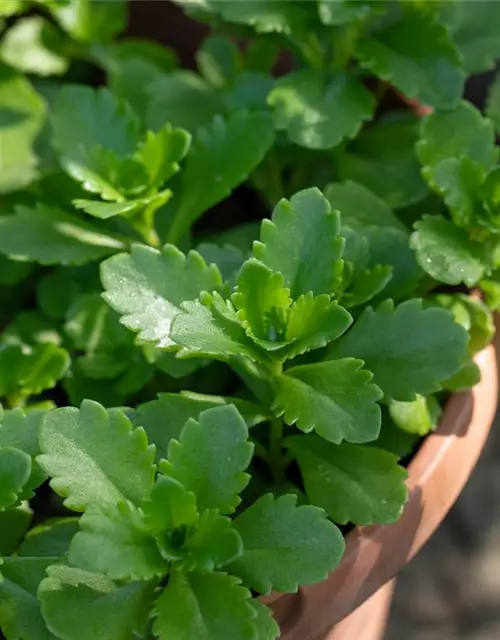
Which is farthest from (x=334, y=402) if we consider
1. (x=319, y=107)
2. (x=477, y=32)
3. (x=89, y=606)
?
(x=477, y=32)

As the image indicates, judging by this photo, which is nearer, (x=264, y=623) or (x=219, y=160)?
(x=264, y=623)

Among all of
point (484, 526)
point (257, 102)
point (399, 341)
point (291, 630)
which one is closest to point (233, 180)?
point (257, 102)

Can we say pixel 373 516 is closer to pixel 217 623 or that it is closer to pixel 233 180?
pixel 217 623

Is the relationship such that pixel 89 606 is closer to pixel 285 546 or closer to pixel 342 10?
pixel 285 546

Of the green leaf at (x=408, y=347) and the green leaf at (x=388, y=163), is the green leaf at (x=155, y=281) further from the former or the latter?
the green leaf at (x=388, y=163)

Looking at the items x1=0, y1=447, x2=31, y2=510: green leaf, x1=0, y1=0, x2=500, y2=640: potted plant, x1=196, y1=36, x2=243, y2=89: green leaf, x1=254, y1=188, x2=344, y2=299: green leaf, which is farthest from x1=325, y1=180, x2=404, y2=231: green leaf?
x1=0, y1=447, x2=31, y2=510: green leaf

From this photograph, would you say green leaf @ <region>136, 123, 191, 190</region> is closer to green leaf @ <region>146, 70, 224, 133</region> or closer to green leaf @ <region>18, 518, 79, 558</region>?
green leaf @ <region>146, 70, 224, 133</region>
